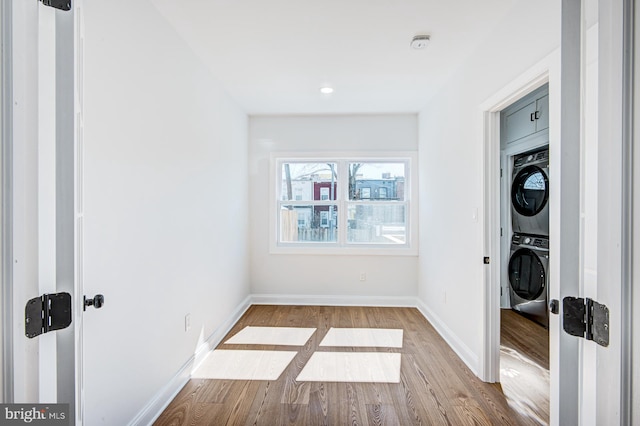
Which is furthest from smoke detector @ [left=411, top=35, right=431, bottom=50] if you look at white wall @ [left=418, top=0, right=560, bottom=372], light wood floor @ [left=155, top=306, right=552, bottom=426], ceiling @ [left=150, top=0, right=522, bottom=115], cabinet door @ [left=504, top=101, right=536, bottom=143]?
light wood floor @ [left=155, top=306, right=552, bottom=426]

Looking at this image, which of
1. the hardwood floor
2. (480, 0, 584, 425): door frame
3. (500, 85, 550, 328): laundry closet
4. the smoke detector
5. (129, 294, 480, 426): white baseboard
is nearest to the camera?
(480, 0, 584, 425): door frame

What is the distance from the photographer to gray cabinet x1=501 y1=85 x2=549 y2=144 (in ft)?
9.35

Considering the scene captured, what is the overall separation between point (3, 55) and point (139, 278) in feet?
4.13

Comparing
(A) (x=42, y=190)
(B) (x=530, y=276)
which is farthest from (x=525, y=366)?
(A) (x=42, y=190)

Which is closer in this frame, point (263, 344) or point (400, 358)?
point (400, 358)

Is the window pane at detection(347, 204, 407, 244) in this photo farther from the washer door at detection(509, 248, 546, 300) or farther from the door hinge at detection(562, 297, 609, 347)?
the door hinge at detection(562, 297, 609, 347)

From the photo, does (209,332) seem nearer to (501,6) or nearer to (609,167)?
(609,167)

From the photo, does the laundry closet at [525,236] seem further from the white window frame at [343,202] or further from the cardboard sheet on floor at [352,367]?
the white window frame at [343,202]

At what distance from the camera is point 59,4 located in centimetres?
76

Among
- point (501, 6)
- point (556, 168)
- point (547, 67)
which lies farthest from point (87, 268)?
point (501, 6)

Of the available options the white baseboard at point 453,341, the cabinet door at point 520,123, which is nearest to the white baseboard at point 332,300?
the white baseboard at point 453,341

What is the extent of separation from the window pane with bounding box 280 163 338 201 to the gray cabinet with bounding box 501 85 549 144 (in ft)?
6.97

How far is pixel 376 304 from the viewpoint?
3863 millimetres

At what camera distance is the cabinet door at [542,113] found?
282cm
